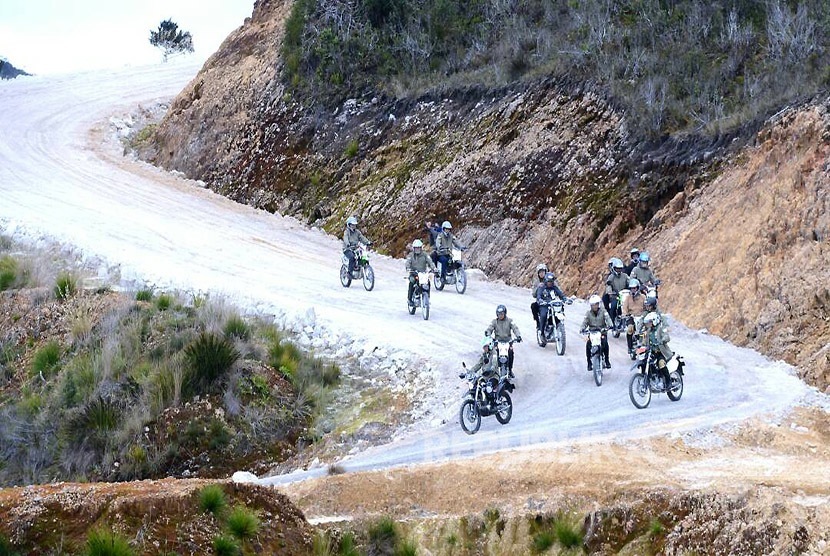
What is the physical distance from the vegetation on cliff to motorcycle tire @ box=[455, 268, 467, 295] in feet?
22.5

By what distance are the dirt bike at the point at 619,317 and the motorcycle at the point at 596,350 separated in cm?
288

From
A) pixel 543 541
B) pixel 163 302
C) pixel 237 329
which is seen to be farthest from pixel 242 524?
pixel 163 302

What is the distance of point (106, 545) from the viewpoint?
34.9 ft

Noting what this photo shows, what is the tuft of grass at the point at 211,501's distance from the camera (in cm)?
1170

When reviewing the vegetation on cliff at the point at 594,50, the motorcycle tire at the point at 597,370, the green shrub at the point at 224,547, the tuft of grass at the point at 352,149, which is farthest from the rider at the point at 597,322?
the tuft of grass at the point at 352,149

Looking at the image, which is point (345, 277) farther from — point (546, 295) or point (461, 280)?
point (546, 295)

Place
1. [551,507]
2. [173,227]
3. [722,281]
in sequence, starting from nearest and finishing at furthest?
1. [551,507]
2. [722,281]
3. [173,227]

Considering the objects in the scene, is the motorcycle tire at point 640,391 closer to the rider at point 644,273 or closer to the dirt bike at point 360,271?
the rider at point 644,273

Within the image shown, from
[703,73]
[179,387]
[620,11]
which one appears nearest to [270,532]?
[179,387]

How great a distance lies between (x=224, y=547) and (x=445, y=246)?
16306 millimetres

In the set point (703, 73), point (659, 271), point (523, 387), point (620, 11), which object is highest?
point (620, 11)

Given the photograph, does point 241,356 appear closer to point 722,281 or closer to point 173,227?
point 722,281

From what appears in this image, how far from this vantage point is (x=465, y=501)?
1412 cm

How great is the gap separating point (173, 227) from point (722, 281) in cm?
1828
